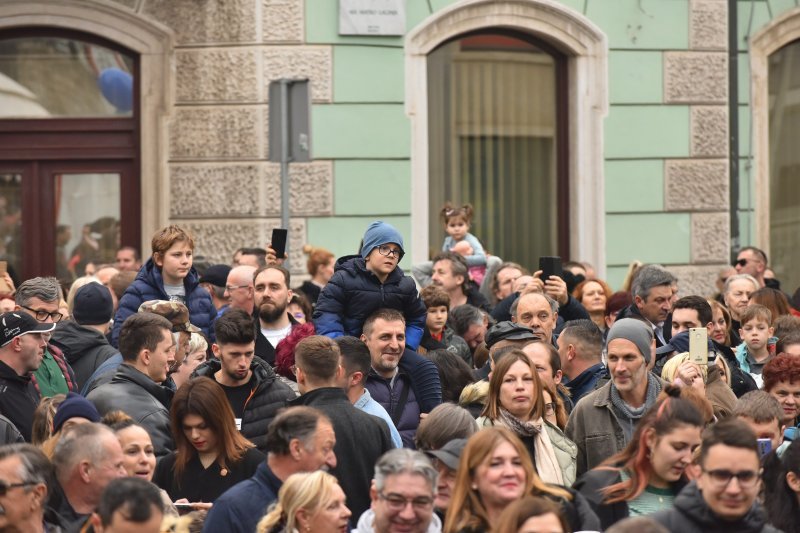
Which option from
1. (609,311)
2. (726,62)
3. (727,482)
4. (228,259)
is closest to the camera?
(727,482)

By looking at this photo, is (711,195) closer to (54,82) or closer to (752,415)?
(54,82)

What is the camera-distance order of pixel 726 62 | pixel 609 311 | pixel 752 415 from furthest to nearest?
pixel 726 62, pixel 609 311, pixel 752 415

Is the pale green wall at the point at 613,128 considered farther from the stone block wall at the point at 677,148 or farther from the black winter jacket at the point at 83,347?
the black winter jacket at the point at 83,347

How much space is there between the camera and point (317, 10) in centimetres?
1631

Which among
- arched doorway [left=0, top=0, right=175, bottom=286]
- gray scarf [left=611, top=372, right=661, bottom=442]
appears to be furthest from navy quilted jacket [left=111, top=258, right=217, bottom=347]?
arched doorway [left=0, top=0, right=175, bottom=286]

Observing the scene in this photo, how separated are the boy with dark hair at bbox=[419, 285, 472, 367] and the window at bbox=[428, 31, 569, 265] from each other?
514cm

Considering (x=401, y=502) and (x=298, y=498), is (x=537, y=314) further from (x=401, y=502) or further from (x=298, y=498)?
(x=298, y=498)

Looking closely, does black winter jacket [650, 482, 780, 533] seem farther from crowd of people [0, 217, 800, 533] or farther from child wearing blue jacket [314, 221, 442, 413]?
child wearing blue jacket [314, 221, 442, 413]

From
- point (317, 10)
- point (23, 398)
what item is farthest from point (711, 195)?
point (23, 398)

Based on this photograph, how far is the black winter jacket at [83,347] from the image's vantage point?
10.6 meters

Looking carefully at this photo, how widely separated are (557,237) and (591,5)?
8.04 ft

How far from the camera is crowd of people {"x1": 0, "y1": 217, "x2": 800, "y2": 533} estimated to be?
690cm

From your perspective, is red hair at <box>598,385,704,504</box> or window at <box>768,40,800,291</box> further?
window at <box>768,40,800,291</box>

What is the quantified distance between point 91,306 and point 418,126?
21.3ft
